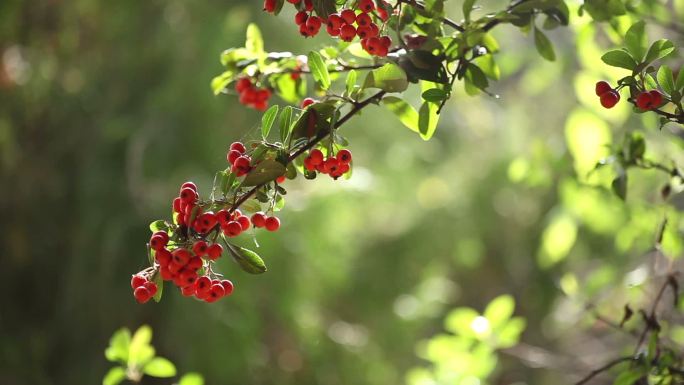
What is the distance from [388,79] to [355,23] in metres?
0.06

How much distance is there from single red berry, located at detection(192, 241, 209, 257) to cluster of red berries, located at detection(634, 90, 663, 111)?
14.1 inches

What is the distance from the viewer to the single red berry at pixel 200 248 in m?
0.56

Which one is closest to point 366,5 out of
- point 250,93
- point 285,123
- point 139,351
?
point 285,123

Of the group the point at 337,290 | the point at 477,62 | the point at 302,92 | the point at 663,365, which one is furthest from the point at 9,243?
Result: the point at 663,365

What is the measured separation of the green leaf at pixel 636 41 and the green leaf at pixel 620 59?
14mm

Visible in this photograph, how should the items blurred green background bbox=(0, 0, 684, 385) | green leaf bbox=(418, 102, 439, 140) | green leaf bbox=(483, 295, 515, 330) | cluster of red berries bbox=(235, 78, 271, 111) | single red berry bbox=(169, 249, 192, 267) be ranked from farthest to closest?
blurred green background bbox=(0, 0, 684, 385) < green leaf bbox=(483, 295, 515, 330) < cluster of red berries bbox=(235, 78, 271, 111) < green leaf bbox=(418, 102, 439, 140) < single red berry bbox=(169, 249, 192, 267)

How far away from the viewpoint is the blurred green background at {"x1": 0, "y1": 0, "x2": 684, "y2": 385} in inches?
64.4

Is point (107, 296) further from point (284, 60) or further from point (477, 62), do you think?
point (477, 62)

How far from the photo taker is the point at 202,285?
578 mm

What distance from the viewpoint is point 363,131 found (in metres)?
2.15

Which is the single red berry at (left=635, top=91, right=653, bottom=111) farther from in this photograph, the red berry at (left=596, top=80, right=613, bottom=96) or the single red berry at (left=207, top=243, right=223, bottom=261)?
the single red berry at (left=207, top=243, right=223, bottom=261)

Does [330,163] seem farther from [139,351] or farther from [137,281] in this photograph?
[139,351]

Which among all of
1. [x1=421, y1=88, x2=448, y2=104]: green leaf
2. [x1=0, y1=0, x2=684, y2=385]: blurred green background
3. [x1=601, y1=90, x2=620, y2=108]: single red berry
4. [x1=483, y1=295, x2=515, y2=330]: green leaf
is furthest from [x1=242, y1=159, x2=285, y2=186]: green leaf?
[x1=0, y1=0, x2=684, y2=385]: blurred green background

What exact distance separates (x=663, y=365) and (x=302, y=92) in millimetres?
460
